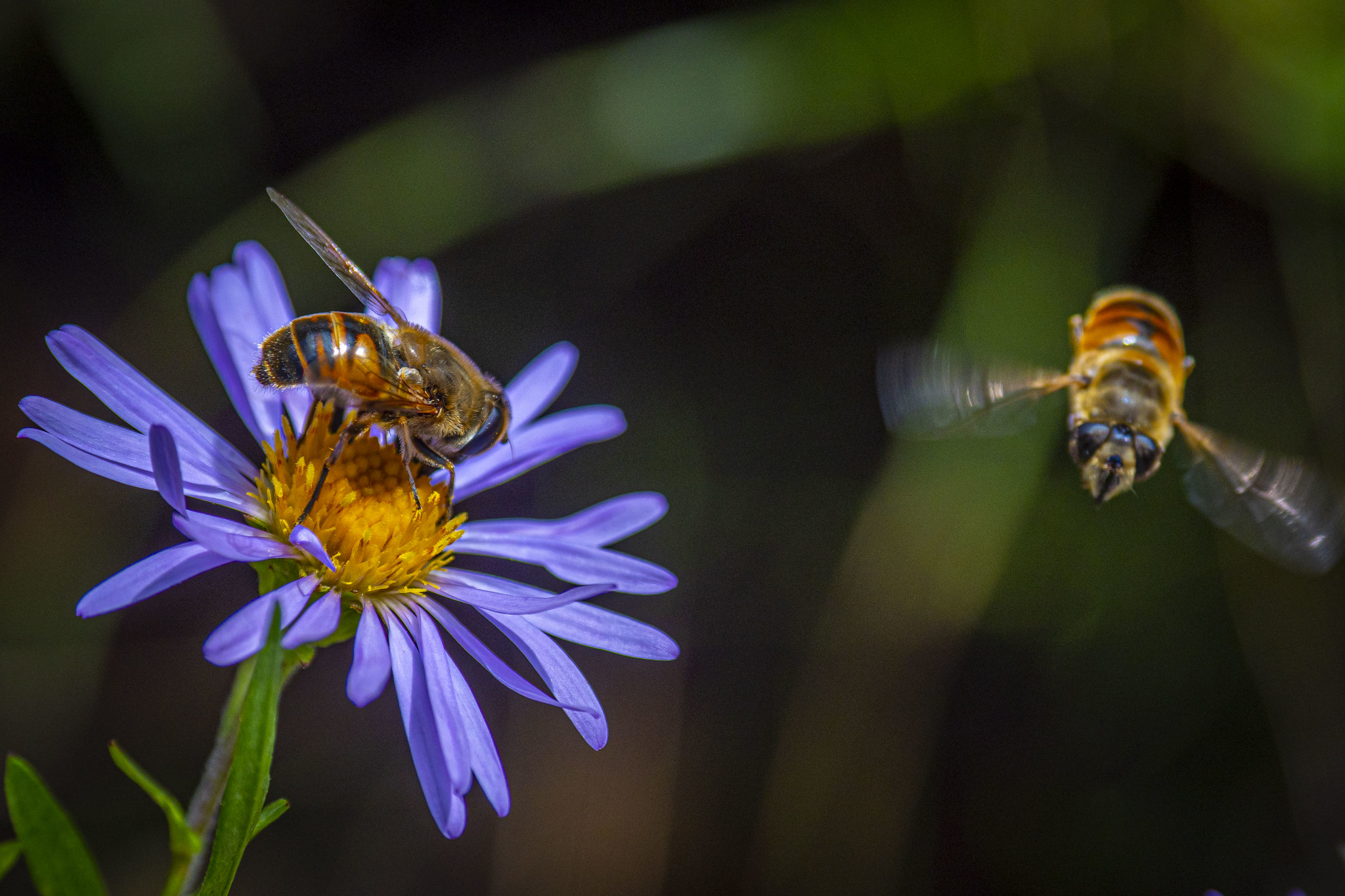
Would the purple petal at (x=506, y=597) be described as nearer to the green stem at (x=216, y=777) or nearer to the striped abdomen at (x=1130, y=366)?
the green stem at (x=216, y=777)

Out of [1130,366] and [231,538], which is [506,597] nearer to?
[231,538]

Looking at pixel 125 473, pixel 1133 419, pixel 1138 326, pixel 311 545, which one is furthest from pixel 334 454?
pixel 1138 326

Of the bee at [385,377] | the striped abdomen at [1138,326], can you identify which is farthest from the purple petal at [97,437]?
the striped abdomen at [1138,326]

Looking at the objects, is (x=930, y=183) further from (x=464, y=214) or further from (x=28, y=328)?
(x=28, y=328)

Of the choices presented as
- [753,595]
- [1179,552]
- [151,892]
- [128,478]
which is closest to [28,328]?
[151,892]

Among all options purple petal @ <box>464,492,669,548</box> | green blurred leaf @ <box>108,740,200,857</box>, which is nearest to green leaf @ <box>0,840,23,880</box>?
green blurred leaf @ <box>108,740,200,857</box>

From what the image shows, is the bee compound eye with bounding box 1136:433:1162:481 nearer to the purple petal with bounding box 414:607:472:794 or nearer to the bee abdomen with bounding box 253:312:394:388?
the purple petal with bounding box 414:607:472:794
